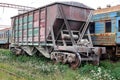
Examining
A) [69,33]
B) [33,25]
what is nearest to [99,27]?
[69,33]

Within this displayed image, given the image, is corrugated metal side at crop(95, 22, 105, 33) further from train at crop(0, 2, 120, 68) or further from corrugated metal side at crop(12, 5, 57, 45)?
corrugated metal side at crop(12, 5, 57, 45)

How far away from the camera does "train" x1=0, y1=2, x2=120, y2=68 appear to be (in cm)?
1153

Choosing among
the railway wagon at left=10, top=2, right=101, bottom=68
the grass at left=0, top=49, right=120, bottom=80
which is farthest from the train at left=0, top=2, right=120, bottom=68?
the grass at left=0, top=49, right=120, bottom=80

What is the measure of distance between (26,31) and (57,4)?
4148 mm

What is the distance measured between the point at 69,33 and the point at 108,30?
3.66m

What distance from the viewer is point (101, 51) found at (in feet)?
37.4

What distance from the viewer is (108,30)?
48.2 ft

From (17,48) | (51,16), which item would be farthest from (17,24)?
(51,16)

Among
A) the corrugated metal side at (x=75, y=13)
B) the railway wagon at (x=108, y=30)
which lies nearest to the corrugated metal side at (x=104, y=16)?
the railway wagon at (x=108, y=30)

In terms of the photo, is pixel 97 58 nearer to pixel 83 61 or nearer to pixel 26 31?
pixel 83 61

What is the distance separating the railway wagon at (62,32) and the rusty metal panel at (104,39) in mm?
1682

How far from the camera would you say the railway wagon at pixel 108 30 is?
1382cm

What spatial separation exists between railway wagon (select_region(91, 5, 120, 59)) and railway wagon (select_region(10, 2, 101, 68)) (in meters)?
1.69

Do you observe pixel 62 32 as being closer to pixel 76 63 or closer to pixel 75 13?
pixel 75 13
